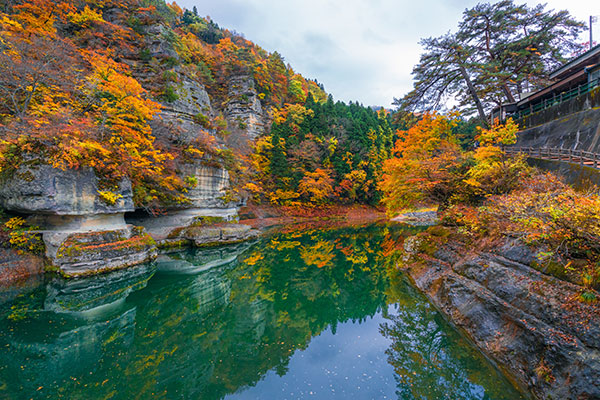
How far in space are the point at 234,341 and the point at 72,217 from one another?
384 inches

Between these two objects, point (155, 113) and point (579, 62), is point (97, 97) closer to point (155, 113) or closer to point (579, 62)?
point (155, 113)

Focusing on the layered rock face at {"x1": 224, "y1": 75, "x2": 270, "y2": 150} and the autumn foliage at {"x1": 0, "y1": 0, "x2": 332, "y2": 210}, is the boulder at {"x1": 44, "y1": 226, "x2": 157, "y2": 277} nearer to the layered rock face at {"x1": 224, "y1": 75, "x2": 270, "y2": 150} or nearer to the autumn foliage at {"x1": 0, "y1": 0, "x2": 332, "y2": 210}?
the autumn foliage at {"x1": 0, "y1": 0, "x2": 332, "y2": 210}

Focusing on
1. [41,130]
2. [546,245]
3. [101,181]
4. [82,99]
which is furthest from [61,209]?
[546,245]

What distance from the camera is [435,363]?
534cm

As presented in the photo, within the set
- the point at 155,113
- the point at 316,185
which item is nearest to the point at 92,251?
the point at 155,113

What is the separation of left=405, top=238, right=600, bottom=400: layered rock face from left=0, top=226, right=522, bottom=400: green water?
51 centimetres

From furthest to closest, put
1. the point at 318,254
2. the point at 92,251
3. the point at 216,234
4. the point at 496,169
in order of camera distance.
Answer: the point at 216,234, the point at 318,254, the point at 92,251, the point at 496,169

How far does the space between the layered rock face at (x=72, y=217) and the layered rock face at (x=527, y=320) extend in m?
13.7

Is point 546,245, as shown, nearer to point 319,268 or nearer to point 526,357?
point 526,357

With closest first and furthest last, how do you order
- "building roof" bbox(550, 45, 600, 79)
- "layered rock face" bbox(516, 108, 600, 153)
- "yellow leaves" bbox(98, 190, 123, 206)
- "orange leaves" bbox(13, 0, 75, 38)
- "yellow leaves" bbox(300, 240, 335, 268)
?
"layered rock face" bbox(516, 108, 600, 153)
"yellow leaves" bbox(98, 190, 123, 206)
"building roof" bbox(550, 45, 600, 79)
"orange leaves" bbox(13, 0, 75, 38)
"yellow leaves" bbox(300, 240, 335, 268)

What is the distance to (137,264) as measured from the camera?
37.9 feet

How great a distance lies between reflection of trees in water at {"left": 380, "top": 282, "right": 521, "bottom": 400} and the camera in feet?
14.7

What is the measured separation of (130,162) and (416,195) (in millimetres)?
15710

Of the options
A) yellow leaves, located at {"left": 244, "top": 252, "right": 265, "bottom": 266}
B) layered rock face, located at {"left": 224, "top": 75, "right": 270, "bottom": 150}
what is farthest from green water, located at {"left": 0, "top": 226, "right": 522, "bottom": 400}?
layered rock face, located at {"left": 224, "top": 75, "right": 270, "bottom": 150}
